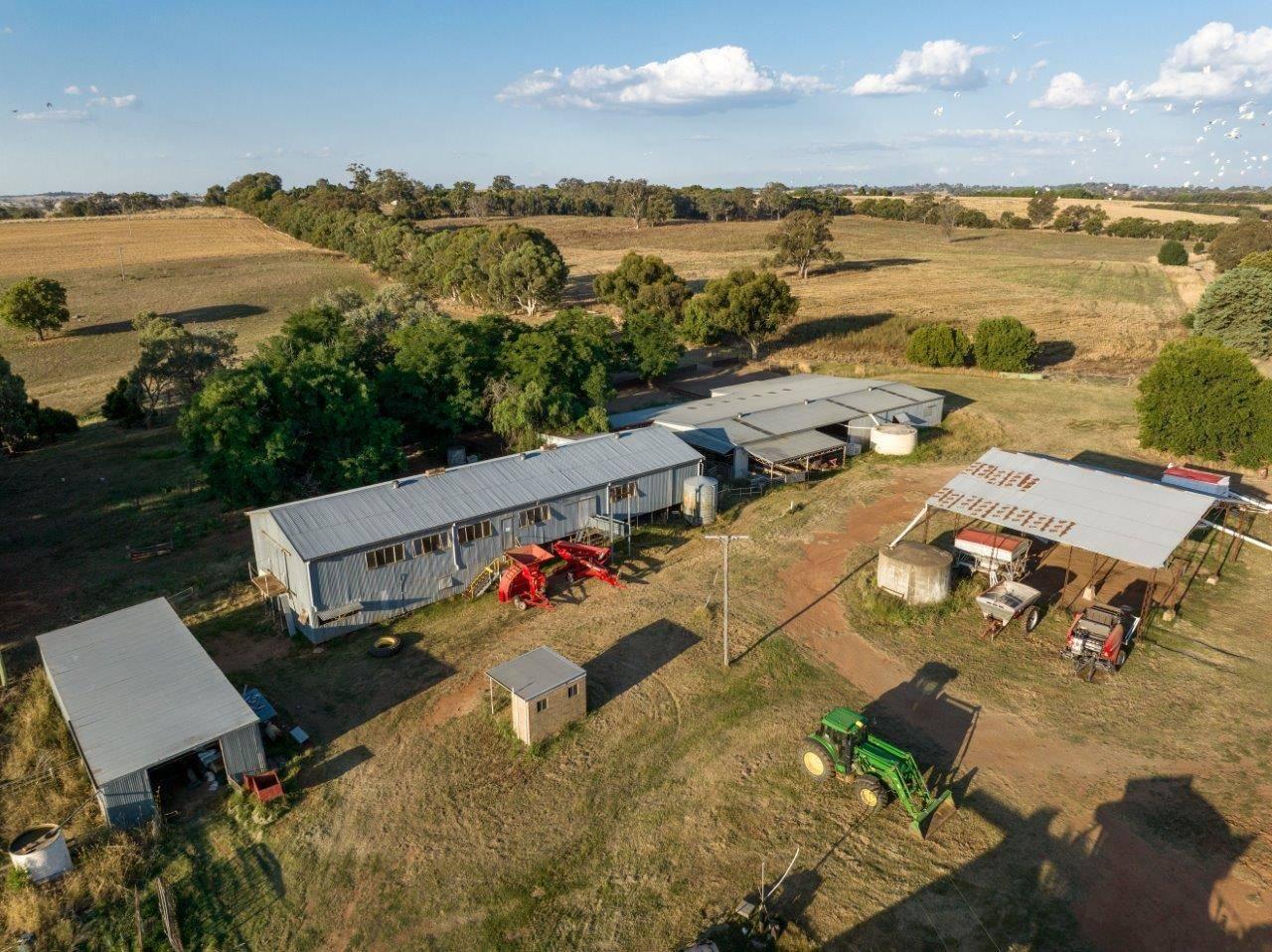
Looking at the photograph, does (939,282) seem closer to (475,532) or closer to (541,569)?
(541,569)

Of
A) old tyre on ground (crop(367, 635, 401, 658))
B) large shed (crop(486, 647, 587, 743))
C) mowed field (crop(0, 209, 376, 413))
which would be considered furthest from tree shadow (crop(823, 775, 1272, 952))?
mowed field (crop(0, 209, 376, 413))

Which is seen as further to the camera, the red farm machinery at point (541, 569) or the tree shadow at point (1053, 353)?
the tree shadow at point (1053, 353)

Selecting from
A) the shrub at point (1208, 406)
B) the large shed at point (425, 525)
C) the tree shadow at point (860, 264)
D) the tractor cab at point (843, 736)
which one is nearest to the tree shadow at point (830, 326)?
the shrub at point (1208, 406)

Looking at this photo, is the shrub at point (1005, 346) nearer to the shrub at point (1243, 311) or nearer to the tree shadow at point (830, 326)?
the shrub at point (1243, 311)

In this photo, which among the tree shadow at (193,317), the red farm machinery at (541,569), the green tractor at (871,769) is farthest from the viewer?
the tree shadow at (193,317)

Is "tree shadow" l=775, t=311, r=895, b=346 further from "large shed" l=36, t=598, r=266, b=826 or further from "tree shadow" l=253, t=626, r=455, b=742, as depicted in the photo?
"large shed" l=36, t=598, r=266, b=826
